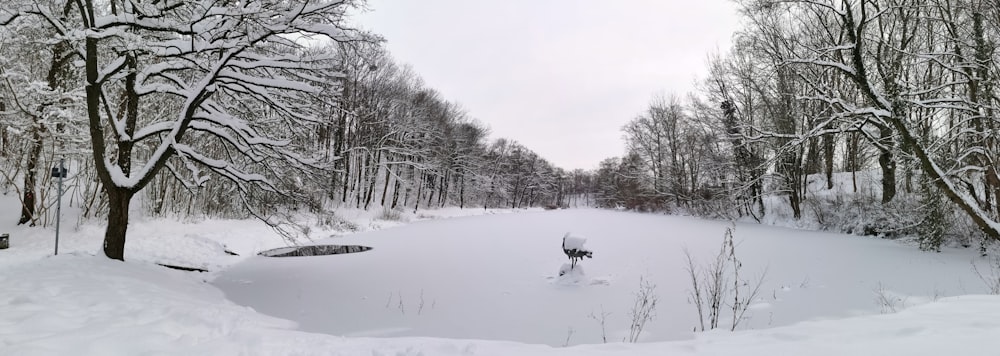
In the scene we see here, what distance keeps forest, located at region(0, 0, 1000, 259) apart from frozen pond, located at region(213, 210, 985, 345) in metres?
1.44

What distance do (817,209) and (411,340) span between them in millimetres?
19743

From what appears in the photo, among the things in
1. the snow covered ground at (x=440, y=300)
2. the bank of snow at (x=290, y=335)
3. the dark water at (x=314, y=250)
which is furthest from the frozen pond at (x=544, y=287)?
the bank of snow at (x=290, y=335)

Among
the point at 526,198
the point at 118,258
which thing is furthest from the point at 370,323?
the point at 526,198

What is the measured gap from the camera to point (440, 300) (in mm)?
6434

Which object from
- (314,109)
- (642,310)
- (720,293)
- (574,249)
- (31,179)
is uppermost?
(314,109)

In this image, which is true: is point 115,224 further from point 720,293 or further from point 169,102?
point 720,293

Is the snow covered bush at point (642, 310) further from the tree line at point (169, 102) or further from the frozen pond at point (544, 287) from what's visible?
the tree line at point (169, 102)

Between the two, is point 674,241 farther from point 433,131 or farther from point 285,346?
point 433,131

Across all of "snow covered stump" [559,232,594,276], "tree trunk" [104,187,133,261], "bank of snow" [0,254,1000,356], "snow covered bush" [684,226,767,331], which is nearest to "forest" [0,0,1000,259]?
"tree trunk" [104,187,133,261]

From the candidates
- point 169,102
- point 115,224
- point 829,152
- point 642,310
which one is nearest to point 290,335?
point 642,310

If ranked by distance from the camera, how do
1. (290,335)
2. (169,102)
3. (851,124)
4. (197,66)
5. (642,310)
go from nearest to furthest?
(290,335)
(642,310)
(197,66)
(851,124)
(169,102)

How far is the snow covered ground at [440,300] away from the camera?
3266 millimetres

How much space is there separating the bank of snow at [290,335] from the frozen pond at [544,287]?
124cm

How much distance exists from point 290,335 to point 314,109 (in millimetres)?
4609
